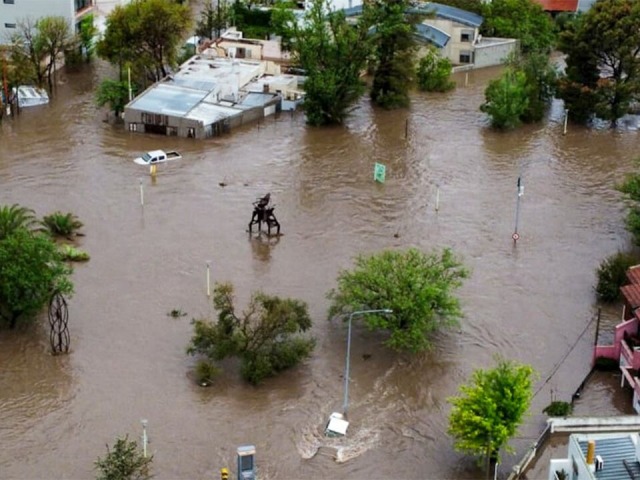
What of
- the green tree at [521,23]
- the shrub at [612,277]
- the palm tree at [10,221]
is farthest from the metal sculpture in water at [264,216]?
the green tree at [521,23]

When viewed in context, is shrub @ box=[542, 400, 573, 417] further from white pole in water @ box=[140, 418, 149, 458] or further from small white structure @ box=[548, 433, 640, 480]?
white pole in water @ box=[140, 418, 149, 458]

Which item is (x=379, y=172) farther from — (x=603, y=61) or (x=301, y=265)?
(x=603, y=61)

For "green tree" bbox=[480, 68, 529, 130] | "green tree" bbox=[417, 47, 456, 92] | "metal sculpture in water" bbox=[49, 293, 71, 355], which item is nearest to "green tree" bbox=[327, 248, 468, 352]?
"metal sculpture in water" bbox=[49, 293, 71, 355]

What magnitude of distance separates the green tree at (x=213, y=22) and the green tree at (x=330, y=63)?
52.1 ft

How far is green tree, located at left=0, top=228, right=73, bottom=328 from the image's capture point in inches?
1495

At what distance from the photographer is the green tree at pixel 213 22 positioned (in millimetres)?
77812

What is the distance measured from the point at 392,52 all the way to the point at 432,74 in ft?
18.4

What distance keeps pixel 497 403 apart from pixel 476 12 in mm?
53812

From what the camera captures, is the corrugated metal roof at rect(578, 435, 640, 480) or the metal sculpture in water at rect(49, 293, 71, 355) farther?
the metal sculpture in water at rect(49, 293, 71, 355)

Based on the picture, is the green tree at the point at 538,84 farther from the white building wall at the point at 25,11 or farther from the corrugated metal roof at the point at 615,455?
the corrugated metal roof at the point at 615,455

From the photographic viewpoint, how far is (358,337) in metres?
39.8

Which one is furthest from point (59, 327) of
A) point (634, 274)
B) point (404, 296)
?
point (634, 274)

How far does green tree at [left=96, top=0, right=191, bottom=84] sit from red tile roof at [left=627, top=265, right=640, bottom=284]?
35.5 meters

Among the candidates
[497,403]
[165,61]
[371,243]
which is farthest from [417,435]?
[165,61]
